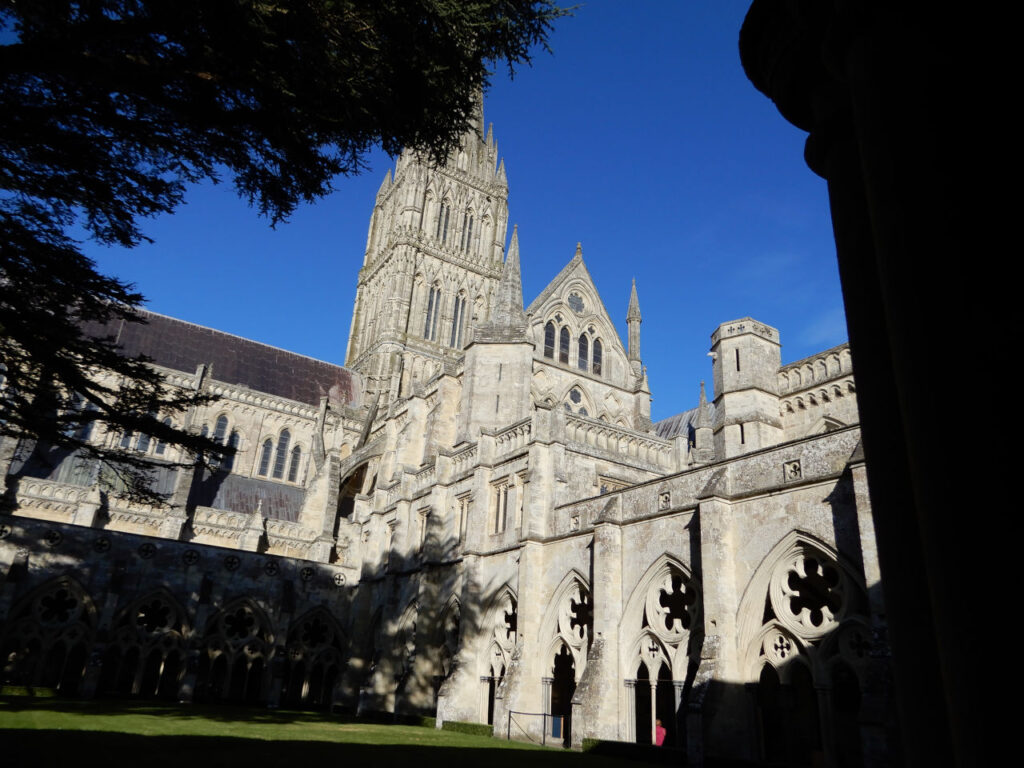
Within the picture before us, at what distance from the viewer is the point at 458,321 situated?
55.8 metres

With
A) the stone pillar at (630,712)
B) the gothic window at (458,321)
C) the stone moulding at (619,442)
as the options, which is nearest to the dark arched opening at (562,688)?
the stone pillar at (630,712)

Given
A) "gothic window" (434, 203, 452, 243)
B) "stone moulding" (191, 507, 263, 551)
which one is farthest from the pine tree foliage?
"gothic window" (434, 203, 452, 243)

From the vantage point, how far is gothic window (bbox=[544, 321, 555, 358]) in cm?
3044

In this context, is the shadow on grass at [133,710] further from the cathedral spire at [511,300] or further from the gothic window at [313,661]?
the cathedral spire at [511,300]

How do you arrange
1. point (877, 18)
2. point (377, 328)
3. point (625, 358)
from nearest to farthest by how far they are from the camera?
point (877, 18) → point (625, 358) → point (377, 328)

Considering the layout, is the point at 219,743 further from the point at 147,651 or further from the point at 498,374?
the point at 498,374

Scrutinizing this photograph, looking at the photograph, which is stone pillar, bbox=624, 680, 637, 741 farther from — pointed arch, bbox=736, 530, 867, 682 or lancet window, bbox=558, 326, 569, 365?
lancet window, bbox=558, 326, 569, 365

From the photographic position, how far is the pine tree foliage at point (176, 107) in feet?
24.2

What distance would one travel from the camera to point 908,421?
2.77 meters

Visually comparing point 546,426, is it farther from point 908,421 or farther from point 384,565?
point 908,421

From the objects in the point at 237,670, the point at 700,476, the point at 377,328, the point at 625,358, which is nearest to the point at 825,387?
the point at 700,476

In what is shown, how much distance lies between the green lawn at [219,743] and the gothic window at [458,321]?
3818 cm

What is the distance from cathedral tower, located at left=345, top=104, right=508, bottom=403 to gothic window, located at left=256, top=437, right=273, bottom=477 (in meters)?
8.30

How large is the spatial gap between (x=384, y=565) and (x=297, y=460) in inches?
638
